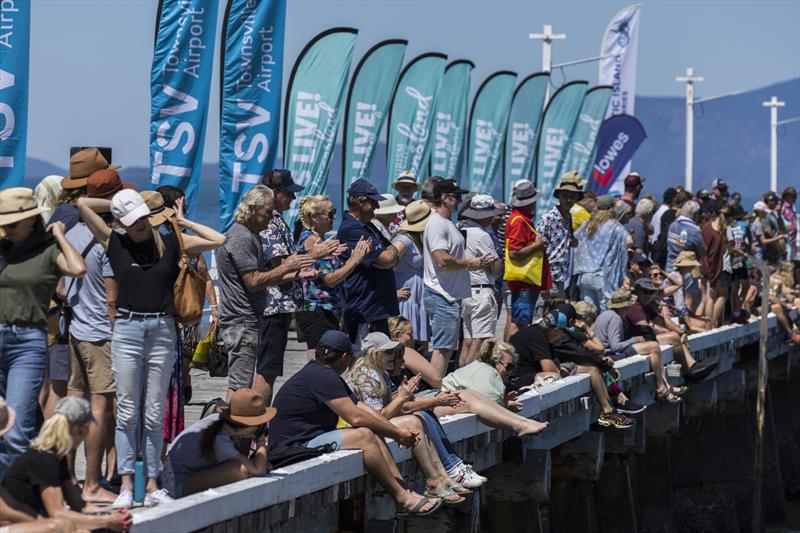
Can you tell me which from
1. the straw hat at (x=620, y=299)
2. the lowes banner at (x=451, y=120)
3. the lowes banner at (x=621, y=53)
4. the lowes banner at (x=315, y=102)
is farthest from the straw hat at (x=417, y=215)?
the lowes banner at (x=621, y=53)

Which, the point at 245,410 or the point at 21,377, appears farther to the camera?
the point at 245,410

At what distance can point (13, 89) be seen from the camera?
12.7 metres

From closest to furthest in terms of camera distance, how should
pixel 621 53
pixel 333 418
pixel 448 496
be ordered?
pixel 333 418 → pixel 448 496 → pixel 621 53

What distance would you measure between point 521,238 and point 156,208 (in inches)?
223

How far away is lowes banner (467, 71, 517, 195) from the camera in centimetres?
2702

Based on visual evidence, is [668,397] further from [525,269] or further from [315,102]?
[315,102]

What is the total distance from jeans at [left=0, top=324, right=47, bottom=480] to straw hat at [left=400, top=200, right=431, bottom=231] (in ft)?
16.8

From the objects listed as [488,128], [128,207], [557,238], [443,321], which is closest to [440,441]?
[443,321]

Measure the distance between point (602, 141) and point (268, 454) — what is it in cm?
2332

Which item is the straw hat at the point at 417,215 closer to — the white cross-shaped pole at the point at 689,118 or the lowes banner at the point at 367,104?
the lowes banner at the point at 367,104

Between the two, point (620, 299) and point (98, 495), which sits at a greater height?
point (620, 299)

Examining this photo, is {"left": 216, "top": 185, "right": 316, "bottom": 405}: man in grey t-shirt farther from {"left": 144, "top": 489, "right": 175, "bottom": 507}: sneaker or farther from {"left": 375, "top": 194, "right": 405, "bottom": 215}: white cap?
{"left": 375, "top": 194, "right": 405, "bottom": 215}: white cap

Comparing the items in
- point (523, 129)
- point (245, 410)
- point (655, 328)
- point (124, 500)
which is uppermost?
point (523, 129)

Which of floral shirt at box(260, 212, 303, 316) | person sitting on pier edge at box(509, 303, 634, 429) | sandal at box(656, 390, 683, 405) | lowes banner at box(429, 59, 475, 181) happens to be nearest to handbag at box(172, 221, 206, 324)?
floral shirt at box(260, 212, 303, 316)
